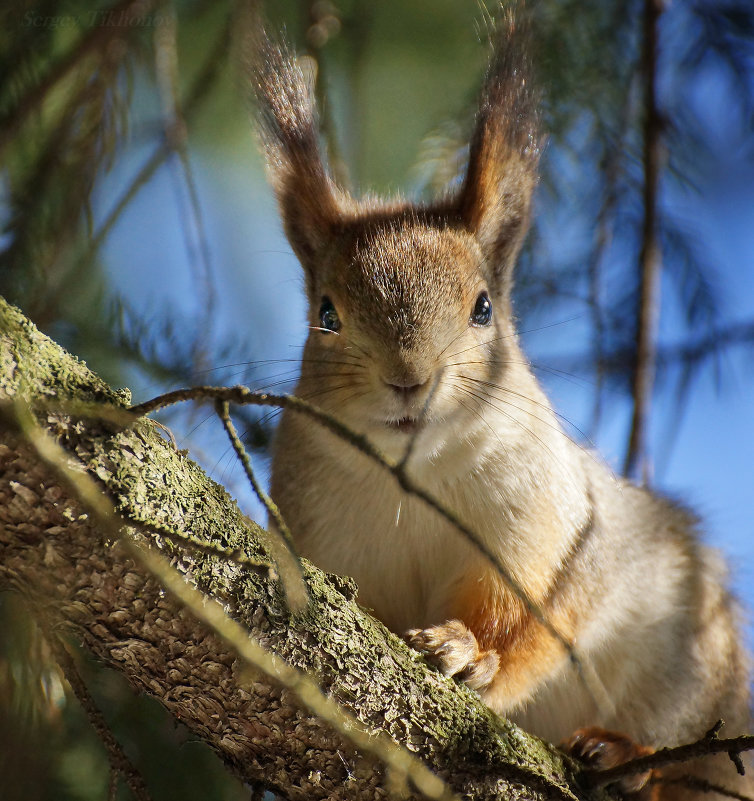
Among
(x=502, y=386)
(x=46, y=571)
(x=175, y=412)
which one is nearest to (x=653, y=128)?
(x=502, y=386)

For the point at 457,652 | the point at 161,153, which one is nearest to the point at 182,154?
the point at 161,153

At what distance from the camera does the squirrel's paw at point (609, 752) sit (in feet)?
5.79

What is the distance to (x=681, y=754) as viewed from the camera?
141 cm

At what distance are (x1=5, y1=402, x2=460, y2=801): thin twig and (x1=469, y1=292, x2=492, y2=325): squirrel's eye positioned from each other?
98cm

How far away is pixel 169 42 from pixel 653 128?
130 centimetres

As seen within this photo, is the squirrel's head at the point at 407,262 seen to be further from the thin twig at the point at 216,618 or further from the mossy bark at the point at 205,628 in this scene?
the thin twig at the point at 216,618

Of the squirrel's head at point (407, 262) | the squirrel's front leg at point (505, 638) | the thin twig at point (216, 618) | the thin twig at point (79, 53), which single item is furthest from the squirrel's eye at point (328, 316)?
the thin twig at point (216, 618)

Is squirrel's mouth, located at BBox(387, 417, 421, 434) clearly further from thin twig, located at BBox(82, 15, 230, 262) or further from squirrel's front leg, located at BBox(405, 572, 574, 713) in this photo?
thin twig, located at BBox(82, 15, 230, 262)

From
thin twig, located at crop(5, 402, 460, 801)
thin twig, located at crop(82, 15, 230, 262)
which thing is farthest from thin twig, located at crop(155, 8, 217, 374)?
thin twig, located at crop(5, 402, 460, 801)

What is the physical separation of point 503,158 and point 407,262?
426mm

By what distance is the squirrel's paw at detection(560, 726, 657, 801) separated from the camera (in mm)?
1765

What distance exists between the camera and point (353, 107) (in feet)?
8.63

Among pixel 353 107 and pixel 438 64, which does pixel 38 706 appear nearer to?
pixel 353 107

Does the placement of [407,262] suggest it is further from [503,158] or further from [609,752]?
[609,752]
